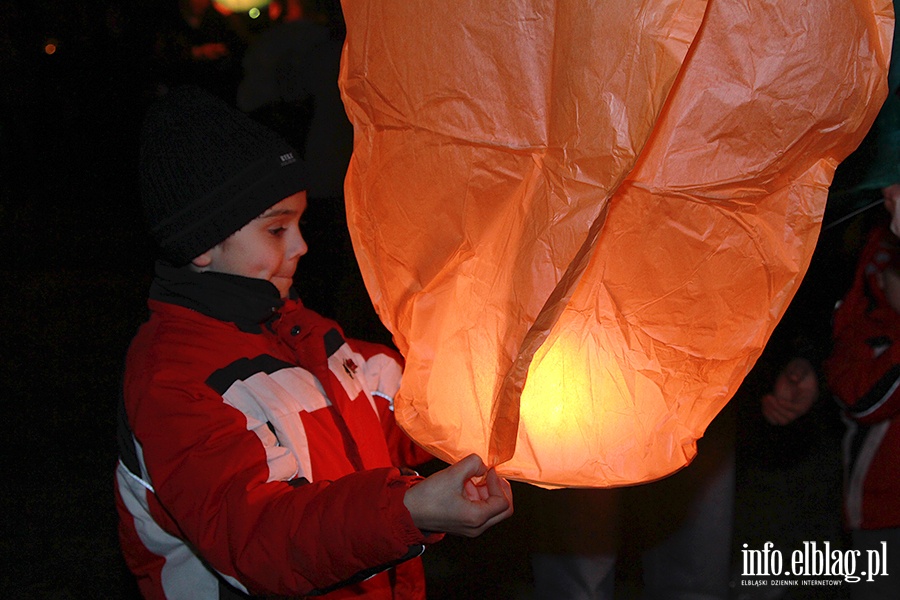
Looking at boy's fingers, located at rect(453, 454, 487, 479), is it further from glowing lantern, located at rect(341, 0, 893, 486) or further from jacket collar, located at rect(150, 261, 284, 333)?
jacket collar, located at rect(150, 261, 284, 333)

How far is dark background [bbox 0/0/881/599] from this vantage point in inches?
79.2

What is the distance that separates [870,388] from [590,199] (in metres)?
1.06

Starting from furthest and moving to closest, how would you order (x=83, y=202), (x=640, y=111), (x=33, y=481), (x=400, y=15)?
(x=83, y=202) < (x=33, y=481) < (x=400, y=15) < (x=640, y=111)

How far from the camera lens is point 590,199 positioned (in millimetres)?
688

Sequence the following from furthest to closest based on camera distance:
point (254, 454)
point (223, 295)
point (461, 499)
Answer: point (223, 295) < point (254, 454) < point (461, 499)

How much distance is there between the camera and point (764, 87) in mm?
723

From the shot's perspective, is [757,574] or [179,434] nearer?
[179,434]

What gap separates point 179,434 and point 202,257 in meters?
0.26

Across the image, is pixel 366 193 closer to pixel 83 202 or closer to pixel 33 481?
pixel 33 481

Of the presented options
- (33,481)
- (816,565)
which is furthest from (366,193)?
(33,481)

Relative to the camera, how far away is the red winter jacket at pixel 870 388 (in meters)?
1.47

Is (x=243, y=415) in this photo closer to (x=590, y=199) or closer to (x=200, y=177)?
(x=200, y=177)

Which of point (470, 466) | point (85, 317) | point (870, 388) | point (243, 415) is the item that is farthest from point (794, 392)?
point (85, 317)

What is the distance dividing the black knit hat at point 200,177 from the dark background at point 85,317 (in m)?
0.12
